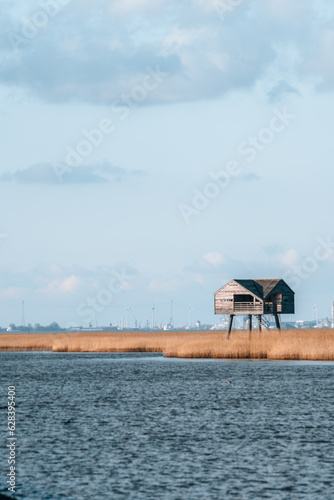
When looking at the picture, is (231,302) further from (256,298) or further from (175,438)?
(175,438)

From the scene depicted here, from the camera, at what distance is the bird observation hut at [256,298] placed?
8756 centimetres

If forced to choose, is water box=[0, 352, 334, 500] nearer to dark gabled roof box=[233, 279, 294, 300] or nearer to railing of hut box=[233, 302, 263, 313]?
railing of hut box=[233, 302, 263, 313]

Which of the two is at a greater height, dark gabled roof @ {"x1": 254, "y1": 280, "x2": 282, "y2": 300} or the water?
dark gabled roof @ {"x1": 254, "y1": 280, "x2": 282, "y2": 300}

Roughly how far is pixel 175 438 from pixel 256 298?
58349mm

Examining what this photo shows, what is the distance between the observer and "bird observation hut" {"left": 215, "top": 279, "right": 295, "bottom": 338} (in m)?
87.6

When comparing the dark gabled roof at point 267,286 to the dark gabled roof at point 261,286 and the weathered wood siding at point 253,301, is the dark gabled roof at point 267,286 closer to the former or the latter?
the dark gabled roof at point 261,286

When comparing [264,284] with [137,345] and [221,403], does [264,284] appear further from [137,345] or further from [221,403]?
[221,403]

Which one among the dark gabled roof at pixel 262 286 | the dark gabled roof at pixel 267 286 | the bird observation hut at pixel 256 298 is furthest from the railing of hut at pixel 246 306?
the dark gabled roof at pixel 267 286

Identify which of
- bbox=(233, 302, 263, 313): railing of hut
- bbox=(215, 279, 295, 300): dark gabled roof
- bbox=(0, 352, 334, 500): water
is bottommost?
bbox=(0, 352, 334, 500): water

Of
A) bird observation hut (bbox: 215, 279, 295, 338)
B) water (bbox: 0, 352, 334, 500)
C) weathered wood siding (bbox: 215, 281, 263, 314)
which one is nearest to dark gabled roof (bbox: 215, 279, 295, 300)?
bird observation hut (bbox: 215, 279, 295, 338)

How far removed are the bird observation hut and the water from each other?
31.3 meters

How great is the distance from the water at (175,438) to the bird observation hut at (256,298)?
31341 mm

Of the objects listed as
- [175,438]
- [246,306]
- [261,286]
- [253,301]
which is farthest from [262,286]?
[175,438]

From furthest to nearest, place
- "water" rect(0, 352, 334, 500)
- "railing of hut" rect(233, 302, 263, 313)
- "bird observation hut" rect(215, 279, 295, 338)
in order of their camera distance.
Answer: "railing of hut" rect(233, 302, 263, 313) → "bird observation hut" rect(215, 279, 295, 338) → "water" rect(0, 352, 334, 500)
